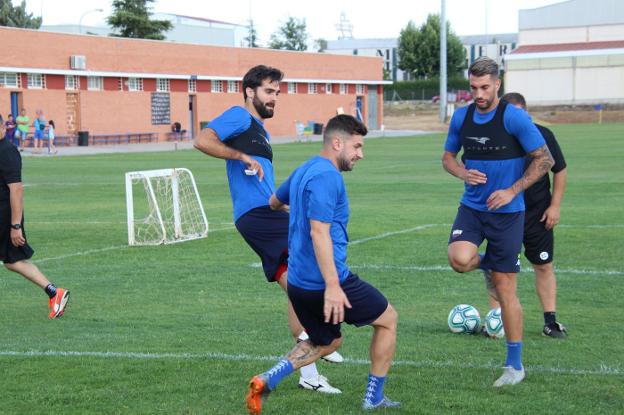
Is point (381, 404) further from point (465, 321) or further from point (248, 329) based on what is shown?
point (248, 329)

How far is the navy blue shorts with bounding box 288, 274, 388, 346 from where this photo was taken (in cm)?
542

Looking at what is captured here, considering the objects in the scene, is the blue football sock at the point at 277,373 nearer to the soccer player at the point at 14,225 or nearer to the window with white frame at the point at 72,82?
the soccer player at the point at 14,225

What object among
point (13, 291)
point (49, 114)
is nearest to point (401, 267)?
point (13, 291)

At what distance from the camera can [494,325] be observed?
775 centimetres

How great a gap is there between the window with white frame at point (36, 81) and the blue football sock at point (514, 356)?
46281 mm

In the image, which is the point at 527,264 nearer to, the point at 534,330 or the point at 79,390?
the point at 534,330

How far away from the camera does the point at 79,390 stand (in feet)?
20.4

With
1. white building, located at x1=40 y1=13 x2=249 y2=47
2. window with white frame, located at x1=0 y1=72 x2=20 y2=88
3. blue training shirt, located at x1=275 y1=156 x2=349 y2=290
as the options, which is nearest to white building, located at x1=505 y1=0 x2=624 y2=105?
white building, located at x1=40 y1=13 x2=249 y2=47

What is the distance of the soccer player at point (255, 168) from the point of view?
6.87m

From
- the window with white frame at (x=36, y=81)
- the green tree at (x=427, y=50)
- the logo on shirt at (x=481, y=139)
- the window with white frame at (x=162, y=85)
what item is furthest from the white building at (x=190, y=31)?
the logo on shirt at (x=481, y=139)

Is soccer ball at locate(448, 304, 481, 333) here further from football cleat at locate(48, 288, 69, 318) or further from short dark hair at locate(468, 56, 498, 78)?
football cleat at locate(48, 288, 69, 318)

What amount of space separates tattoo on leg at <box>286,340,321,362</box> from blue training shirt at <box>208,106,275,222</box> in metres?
1.60

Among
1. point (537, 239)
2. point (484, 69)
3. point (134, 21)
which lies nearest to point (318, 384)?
point (484, 69)

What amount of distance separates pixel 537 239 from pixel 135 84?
49.9 meters
